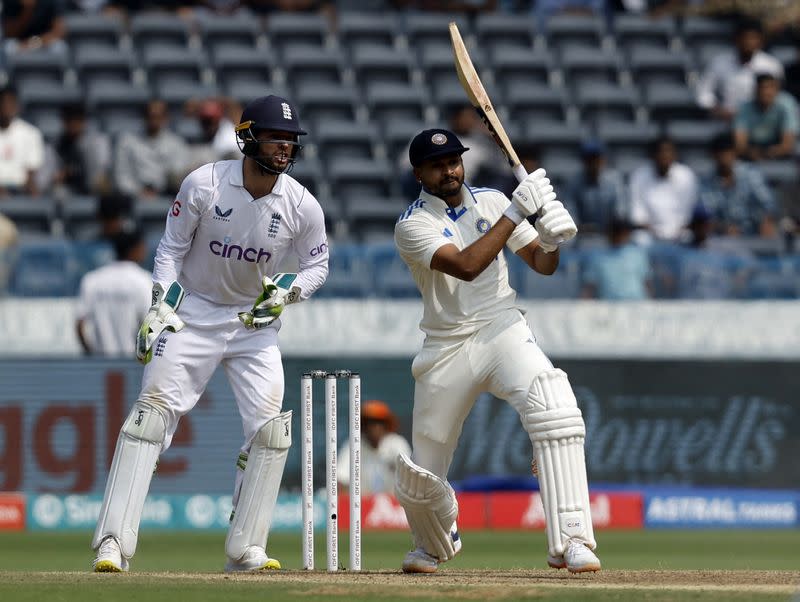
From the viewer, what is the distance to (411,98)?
554 inches

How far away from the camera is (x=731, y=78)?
1442 centimetres

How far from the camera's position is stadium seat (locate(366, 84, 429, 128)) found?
14047 mm

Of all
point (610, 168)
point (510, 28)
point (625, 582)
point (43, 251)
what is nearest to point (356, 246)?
point (43, 251)

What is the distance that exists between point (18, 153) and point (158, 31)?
2262 millimetres

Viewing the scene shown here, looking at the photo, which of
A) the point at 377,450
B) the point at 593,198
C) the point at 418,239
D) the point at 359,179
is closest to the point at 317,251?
the point at 418,239

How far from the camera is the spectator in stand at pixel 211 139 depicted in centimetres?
1226

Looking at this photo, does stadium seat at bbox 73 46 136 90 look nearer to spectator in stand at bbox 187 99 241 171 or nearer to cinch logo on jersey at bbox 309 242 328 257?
spectator in stand at bbox 187 99 241 171

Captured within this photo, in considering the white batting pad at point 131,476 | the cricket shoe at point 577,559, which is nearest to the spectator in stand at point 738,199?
the cricket shoe at point 577,559

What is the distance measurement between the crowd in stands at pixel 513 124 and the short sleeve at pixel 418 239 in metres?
4.89

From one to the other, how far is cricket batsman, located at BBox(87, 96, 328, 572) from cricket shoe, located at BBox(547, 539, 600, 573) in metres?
1.29

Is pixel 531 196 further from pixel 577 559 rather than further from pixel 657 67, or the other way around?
pixel 657 67

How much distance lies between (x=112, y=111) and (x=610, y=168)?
4.14 meters

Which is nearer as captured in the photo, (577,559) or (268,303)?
(577,559)

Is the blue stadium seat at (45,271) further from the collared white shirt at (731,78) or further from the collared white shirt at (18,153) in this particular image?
the collared white shirt at (731,78)
